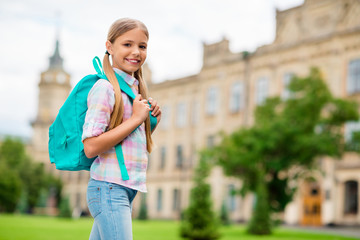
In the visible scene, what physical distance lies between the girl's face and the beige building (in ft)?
74.1

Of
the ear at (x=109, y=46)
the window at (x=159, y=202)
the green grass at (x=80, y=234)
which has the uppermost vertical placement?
the ear at (x=109, y=46)

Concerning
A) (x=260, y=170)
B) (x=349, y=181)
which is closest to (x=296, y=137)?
(x=260, y=170)

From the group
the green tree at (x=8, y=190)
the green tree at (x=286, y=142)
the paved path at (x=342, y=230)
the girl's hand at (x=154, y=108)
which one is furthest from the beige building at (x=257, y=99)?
the girl's hand at (x=154, y=108)

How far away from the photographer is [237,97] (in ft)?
128

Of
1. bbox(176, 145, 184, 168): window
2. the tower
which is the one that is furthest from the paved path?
the tower

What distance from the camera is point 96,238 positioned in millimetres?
3043

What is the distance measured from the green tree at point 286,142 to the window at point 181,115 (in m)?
21.8

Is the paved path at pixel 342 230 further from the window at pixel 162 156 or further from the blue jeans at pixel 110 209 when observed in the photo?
the blue jeans at pixel 110 209

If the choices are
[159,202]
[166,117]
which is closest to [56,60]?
[166,117]

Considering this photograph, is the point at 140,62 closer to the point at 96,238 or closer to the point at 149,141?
the point at 149,141

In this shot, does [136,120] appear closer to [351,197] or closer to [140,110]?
[140,110]

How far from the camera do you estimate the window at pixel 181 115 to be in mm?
44688

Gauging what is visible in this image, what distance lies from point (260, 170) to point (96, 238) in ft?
62.7

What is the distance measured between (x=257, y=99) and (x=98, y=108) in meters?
35.2
